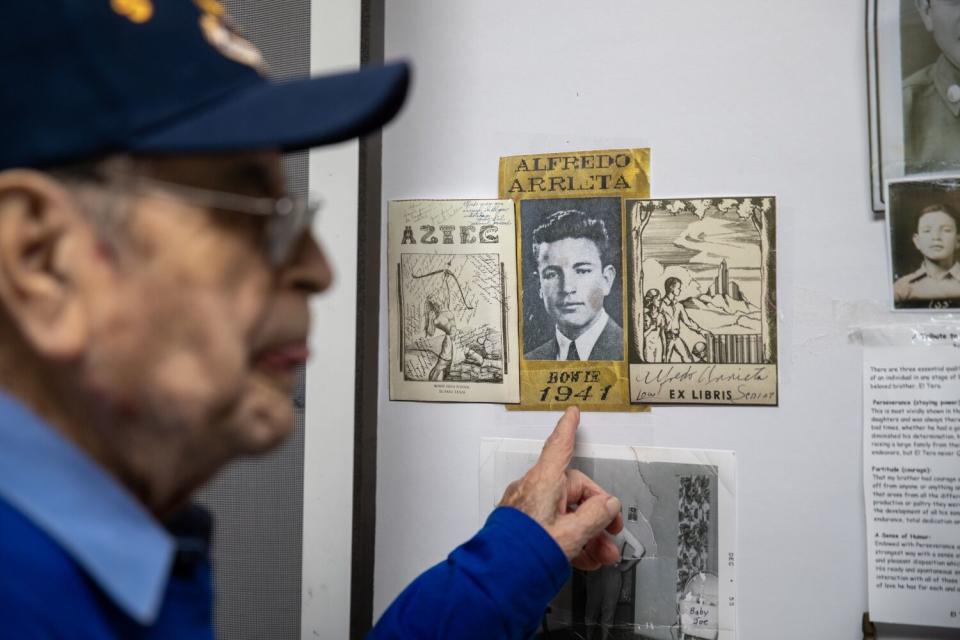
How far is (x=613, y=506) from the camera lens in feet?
2.59

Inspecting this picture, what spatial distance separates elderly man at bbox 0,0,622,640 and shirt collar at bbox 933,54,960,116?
2.10 feet

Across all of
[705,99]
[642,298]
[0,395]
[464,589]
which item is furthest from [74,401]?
[705,99]

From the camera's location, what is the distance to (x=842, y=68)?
79cm

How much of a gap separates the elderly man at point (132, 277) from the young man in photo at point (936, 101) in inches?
24.5

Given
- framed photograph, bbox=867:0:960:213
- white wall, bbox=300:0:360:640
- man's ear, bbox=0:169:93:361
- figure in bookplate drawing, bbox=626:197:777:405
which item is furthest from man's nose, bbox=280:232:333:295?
framed photograph, bbox=867:0:960:213

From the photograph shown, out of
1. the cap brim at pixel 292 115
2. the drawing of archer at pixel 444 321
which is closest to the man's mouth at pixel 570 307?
the drawing of archer at pixel 444 321

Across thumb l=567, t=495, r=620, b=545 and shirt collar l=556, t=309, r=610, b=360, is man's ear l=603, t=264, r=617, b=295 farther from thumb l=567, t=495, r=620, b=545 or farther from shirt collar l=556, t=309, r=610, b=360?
thumb l=567, t=495, r=620, b=545

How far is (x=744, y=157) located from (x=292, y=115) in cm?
57

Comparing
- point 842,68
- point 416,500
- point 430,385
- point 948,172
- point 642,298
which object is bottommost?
point 416,500

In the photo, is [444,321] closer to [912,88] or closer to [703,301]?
[703,301]

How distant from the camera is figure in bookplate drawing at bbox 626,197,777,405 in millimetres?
806

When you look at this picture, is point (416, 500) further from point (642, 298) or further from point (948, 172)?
point (948, 172)

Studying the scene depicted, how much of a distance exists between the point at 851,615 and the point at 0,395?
84 cm

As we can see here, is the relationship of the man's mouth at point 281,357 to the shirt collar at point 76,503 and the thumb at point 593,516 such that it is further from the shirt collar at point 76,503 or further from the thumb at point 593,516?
the thumb at point 593,516
